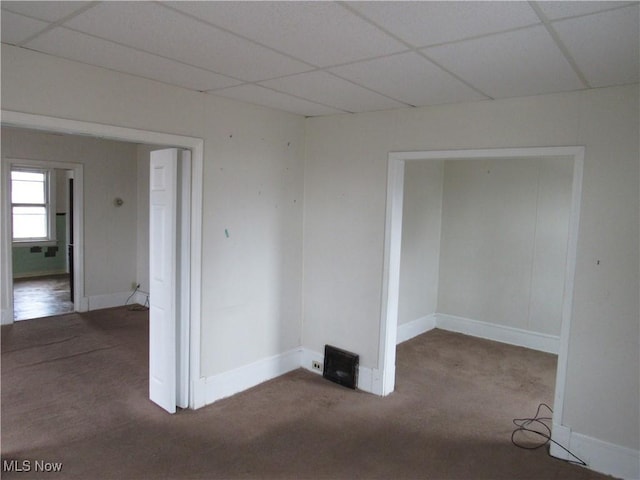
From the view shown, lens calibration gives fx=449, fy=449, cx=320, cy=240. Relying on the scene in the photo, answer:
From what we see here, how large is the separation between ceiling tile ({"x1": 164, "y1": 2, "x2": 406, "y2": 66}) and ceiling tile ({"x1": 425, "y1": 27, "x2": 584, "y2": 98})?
1.06 ft

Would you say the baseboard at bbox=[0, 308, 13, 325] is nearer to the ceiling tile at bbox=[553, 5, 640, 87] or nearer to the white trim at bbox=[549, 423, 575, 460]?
the white trim at bbox=[549, 423, 575, 460]

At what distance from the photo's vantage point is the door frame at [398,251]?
2.88 metres

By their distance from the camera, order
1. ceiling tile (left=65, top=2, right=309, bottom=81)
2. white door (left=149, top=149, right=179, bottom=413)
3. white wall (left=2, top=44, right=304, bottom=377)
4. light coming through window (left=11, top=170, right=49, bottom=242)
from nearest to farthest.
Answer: ceiling tile (left=65, top=2, right=309, bottom=81), white wall (left=2, top=44, right=304, bottom=377), white door (left=149, top=149, right=179, bottom=413), light coming through window (left=11, top=170, right=49, bottom=242)

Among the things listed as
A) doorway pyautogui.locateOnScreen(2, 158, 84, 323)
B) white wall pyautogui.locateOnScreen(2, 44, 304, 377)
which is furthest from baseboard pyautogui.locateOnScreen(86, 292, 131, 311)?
white wall pyautogui.locateOnScreen(2, 44, 304, 377)

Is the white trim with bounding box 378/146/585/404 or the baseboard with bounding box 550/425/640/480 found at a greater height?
the white trim with bounding box 378/146/585/404

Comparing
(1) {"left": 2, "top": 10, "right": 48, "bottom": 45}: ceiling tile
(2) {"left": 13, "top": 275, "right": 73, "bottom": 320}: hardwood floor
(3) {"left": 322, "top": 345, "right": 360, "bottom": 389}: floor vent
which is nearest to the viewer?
(1) {"left": 2, "top": 10, "right": 48, "bottom": 45}: ceiling tile

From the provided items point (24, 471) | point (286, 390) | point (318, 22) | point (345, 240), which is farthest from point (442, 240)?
point (24, 471)

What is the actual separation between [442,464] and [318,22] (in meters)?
2.65

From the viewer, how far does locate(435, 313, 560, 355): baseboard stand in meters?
5.03

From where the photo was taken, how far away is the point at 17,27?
2.10m

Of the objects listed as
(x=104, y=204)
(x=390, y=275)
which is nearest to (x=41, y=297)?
(x=104, y=204)

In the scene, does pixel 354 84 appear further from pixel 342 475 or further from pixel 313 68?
pixel 342 475

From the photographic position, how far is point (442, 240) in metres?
5.75

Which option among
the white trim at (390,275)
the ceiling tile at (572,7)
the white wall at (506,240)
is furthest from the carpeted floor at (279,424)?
the ceiling tile at (572,7)
